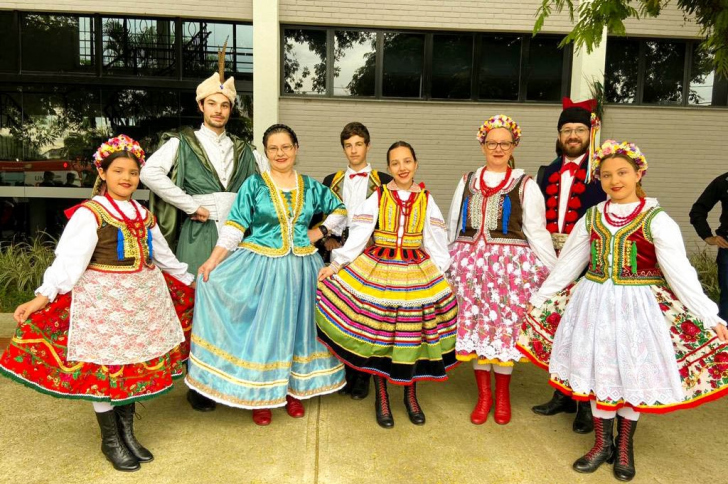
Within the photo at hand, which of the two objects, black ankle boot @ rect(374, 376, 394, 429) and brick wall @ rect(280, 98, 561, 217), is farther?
brick wall @ rect(280, 98, 561, 217)

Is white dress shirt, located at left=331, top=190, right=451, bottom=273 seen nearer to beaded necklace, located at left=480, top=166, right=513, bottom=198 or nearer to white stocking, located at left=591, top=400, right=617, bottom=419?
beaded necklace, located at left=480, top=166, right=513, bottom=198

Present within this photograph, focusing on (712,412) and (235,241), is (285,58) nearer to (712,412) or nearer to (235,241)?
(235,241)

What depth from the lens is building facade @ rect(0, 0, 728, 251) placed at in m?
7.01

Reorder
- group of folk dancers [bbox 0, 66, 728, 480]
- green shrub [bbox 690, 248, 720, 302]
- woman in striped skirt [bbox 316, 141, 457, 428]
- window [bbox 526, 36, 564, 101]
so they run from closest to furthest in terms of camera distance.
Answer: group of folk dancers [bbox 0, 66, 728, 480], woman in striped skirt [bbox 316, 141, 457, 428], green shrub [bbox 690, 248, 720, 302], window [bbox 526, 36, 564, 101]

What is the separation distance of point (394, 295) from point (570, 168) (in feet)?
4.77

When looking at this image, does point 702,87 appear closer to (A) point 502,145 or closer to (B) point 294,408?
(A) point 502,145

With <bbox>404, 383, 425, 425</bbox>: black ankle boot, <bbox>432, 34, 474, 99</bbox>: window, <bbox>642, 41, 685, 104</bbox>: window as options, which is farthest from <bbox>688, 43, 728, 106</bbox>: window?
<bbox>404, 383, 425, 425</bbox>: black ankle boot

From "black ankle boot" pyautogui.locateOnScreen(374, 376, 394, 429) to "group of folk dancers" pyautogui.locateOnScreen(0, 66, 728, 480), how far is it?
0.02 m

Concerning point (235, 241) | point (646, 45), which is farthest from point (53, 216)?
point (646, 45)

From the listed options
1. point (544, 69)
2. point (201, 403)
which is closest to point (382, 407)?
point (201, 403)

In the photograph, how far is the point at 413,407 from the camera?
3.32 m

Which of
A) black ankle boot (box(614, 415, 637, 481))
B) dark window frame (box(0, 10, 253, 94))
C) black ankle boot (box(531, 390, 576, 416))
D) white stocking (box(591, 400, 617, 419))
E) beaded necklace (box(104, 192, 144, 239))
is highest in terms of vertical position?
dark window frame (box(0, 10, 253, 94))

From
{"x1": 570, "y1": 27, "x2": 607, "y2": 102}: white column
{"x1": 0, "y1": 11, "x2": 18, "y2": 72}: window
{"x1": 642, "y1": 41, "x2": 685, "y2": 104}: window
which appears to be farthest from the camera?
{"x1": 642, "y1": 41, "x2": 685, "y2": 104}: window

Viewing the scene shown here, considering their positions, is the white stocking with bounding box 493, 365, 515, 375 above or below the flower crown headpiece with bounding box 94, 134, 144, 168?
below
